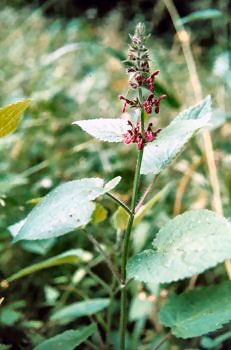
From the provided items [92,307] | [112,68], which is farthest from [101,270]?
[112,68]

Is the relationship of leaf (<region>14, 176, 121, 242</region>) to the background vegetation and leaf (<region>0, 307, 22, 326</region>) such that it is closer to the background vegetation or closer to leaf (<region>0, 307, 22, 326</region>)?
the background vegetation

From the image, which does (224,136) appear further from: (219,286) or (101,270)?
(219,286)

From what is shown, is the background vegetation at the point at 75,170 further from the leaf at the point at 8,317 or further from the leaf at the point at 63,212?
the leaf at the point at 63,212

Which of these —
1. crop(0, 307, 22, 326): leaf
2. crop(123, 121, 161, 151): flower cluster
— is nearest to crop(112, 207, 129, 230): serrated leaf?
crop(123, 121, 161, 151): flower cluster

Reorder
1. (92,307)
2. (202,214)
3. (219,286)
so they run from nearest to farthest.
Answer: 1. (202,214)
2. (219,286)
3. (92,307)

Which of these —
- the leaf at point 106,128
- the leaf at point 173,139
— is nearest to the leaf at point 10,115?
the leaf at point 106,128

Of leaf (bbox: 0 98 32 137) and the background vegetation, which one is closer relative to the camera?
leaf (bbox: 0 98 32 137)
